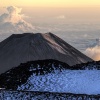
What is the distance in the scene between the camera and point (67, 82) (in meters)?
30.3

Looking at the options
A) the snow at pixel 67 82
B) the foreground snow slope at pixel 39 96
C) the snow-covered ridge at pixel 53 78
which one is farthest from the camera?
the snow-covered ridge at pixel 53 78

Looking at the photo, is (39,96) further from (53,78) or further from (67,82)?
(53,78)

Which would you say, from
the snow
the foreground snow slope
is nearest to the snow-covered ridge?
the snow

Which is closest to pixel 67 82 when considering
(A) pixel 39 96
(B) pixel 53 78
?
(B) pixel 53 78

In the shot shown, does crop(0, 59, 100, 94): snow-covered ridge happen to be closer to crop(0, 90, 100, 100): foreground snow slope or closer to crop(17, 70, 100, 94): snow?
crop(17, 70, 100, 94): snow

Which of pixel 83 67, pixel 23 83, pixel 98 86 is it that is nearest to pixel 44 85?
pixel 23 83

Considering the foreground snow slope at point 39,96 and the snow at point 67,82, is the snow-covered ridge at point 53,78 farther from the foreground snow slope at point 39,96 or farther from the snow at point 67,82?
the foreground snow slope at point 39,96

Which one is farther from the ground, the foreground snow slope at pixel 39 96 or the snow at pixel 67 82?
the snow at pixel 67 82

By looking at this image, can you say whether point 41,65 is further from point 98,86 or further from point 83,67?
point 98,86

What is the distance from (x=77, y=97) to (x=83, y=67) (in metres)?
11.4

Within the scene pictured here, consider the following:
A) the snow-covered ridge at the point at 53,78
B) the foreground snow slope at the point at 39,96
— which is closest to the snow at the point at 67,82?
the snow-covered ridge at the point at 53,78

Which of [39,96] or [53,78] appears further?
[53,78]

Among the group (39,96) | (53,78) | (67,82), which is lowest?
(39,96)

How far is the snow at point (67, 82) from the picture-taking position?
29.0 meters
